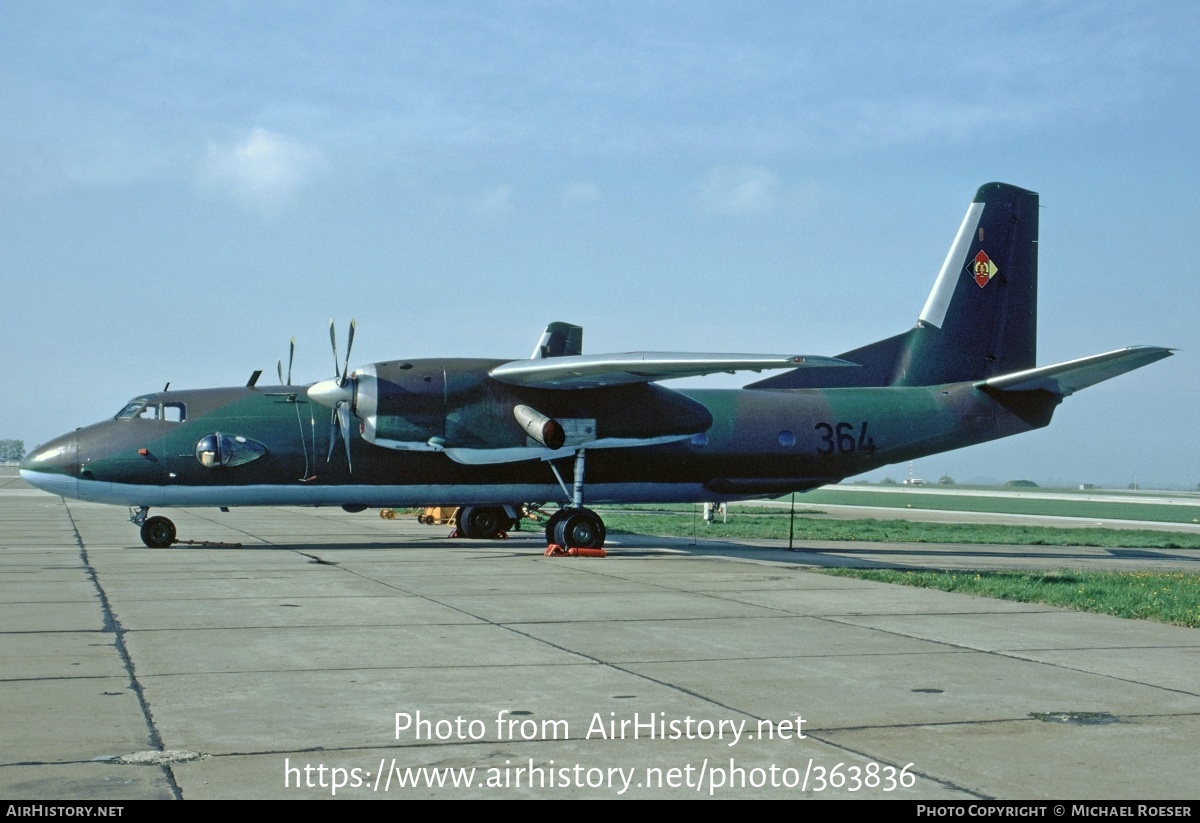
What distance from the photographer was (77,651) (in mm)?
10352

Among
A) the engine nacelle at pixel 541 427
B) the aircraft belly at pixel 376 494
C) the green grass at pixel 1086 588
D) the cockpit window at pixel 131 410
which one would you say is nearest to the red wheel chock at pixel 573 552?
the engine nacelle at pixel 541 427

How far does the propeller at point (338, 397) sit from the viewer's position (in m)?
23.0

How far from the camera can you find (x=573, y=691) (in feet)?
28.8

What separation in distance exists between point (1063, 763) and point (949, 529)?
3163 cm

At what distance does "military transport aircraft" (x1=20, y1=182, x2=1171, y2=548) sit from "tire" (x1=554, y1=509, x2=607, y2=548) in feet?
0.09

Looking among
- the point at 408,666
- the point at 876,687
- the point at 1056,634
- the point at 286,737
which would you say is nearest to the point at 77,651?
the point at 408,666

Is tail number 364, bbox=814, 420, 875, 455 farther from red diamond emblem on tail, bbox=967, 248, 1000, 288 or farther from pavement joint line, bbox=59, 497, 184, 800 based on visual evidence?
pavement joint line, bbox=59, 497, 184, 800

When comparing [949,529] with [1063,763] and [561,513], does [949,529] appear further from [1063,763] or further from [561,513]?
[1063,763]

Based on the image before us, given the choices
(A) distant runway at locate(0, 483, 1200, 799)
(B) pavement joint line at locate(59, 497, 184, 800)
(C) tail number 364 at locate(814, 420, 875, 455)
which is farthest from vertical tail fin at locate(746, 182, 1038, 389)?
(B) pavement joint line at locate(59, 497, 184, 800)

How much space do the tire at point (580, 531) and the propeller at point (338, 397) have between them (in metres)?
4.48

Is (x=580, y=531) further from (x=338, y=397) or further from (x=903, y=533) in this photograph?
(x=903, y=533)

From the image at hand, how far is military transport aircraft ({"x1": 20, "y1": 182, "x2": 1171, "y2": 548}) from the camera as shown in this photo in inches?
906

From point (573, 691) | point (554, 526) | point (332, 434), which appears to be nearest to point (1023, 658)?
point (573, 691)
